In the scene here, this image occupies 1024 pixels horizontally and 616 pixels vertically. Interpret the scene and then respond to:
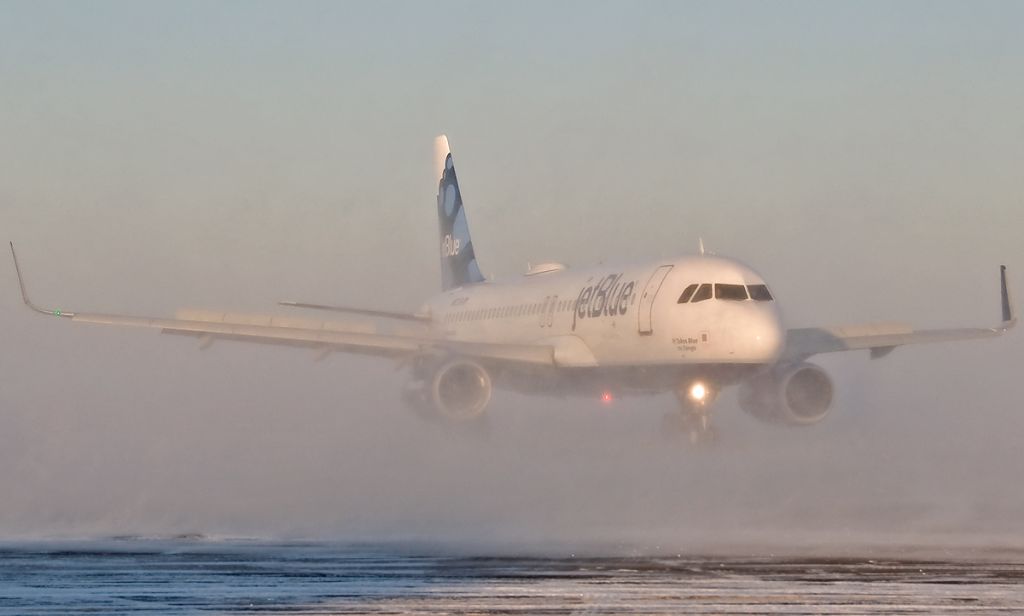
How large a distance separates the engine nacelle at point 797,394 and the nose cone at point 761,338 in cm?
318

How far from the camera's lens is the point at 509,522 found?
37469 millimetres

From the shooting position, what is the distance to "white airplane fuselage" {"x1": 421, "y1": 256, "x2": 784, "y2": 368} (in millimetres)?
39438

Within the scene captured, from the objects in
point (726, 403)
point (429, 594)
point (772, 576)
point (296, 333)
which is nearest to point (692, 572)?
point (772, 576)

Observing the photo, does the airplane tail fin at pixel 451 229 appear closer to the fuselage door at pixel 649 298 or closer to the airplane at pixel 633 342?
the airplane at pixel 633 342

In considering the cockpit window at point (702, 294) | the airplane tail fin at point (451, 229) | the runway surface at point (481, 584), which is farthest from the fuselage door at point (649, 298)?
the airplane tail fin at point (451, 229)

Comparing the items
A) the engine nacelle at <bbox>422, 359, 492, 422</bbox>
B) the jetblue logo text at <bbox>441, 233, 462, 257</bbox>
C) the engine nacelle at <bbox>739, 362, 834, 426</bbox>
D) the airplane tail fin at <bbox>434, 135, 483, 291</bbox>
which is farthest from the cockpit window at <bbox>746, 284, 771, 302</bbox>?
the jetblue logo text at <bbox>441, 233, 462, 257</bbox>

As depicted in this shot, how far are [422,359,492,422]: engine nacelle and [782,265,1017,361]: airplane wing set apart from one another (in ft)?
25.1

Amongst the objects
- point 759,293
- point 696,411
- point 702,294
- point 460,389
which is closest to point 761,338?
point 759,293

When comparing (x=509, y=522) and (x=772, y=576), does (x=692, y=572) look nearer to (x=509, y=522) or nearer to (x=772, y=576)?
(x=772, y=576)

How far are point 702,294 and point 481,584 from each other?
17057 millimetres

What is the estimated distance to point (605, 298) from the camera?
44406mm

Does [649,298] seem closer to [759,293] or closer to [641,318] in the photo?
[641,318]

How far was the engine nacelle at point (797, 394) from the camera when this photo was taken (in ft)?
140

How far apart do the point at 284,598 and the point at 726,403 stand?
73.5 ft
